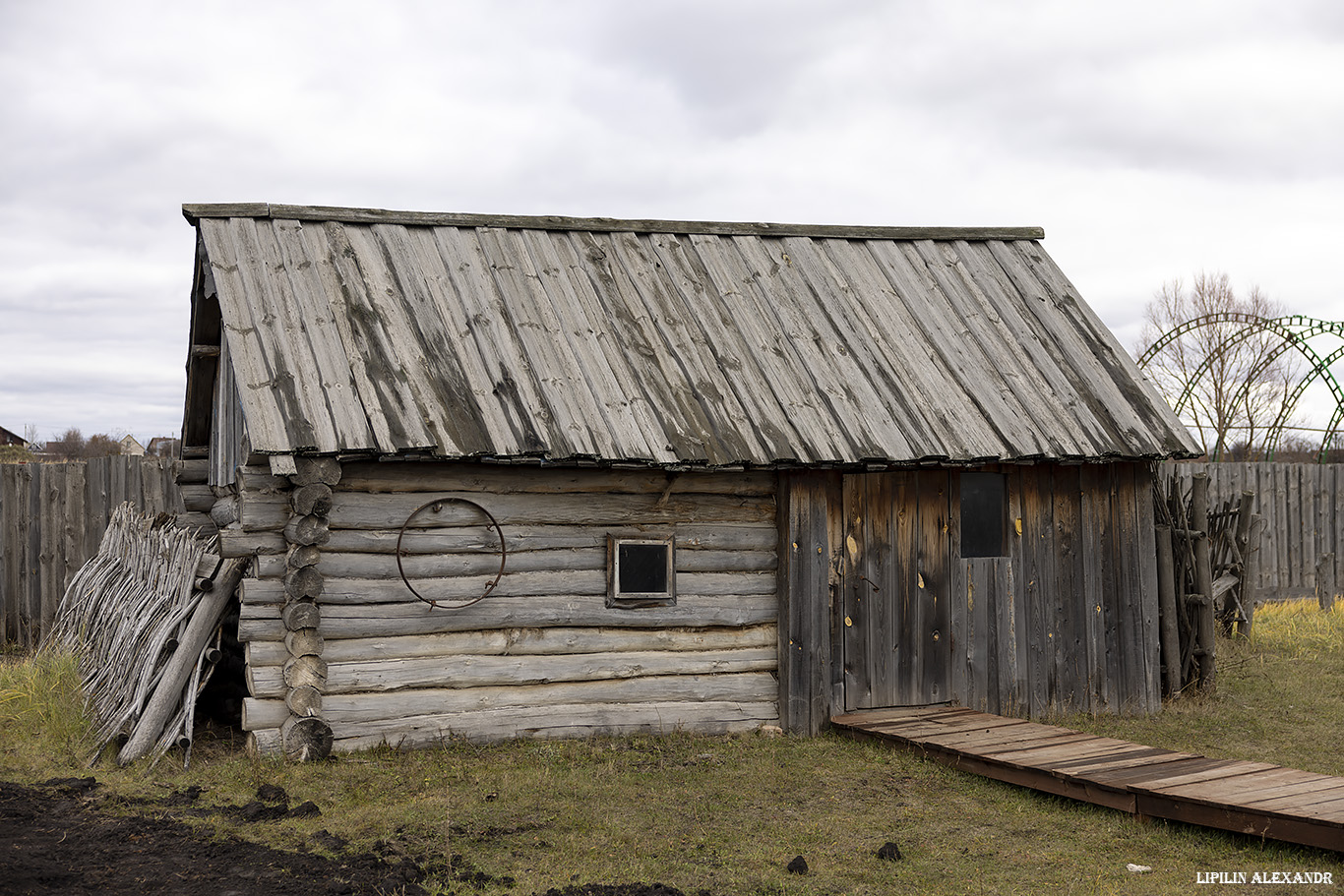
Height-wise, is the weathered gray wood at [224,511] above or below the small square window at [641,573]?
above

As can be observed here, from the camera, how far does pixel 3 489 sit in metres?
12.7

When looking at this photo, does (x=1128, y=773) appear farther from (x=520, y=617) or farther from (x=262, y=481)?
(x=262, y=481)

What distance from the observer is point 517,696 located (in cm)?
866

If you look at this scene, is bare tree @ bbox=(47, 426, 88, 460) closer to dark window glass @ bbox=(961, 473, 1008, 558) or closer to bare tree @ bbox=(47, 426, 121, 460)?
bare tree @ bbox=(47, 426, 121, 460)

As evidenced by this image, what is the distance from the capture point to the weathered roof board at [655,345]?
8.55 meters

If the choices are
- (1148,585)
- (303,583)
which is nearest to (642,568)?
(303,583)

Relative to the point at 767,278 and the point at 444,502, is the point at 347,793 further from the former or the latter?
the point at 767,278

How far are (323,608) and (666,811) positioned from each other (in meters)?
2.89

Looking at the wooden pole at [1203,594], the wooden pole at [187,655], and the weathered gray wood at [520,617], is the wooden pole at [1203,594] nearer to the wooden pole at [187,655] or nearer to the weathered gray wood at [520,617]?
the weathered gray wood at [520,617]

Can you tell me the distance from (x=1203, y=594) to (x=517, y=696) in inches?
279

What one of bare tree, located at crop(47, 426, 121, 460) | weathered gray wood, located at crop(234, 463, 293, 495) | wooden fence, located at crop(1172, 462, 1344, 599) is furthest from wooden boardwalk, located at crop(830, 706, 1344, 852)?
bare tree, located at crop(47, 426, 121, 460)

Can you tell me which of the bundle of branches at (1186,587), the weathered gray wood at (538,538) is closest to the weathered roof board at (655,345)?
the weathered gray wood at (538,538)

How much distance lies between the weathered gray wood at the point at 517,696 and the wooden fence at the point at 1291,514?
33.2ft

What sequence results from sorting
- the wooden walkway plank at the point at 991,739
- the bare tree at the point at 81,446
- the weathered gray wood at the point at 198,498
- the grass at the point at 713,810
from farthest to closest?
the bare tree at the point at 81,446
the weathered gray wood at the point at 198,498
the wooden walkway plank at the point at 991,739
the grass at the point at 713,810
